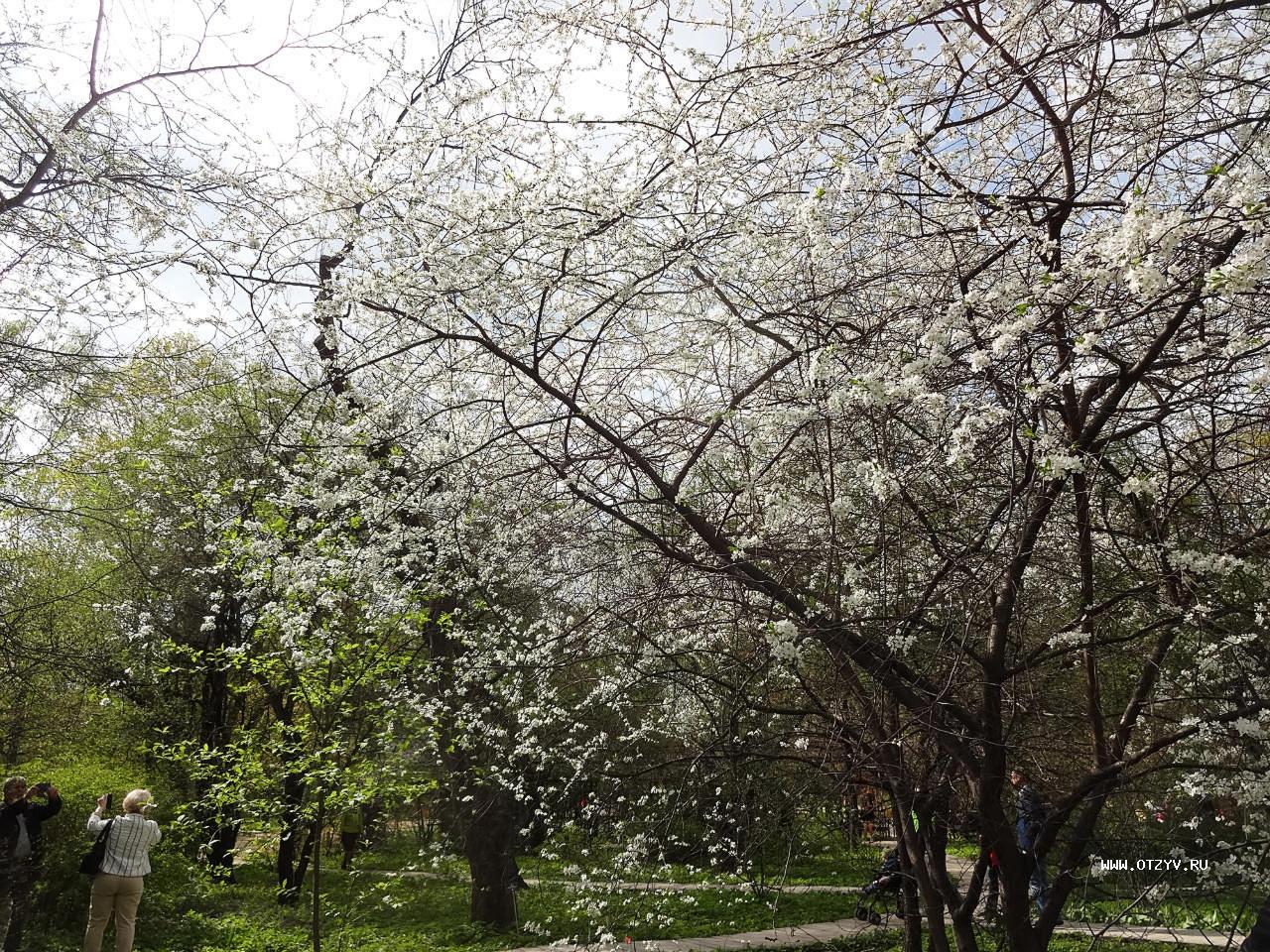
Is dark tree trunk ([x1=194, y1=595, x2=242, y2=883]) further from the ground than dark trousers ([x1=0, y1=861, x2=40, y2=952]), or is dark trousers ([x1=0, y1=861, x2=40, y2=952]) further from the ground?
dark tree trunk ([x1=194, y1=595, x2=242, y2=883])

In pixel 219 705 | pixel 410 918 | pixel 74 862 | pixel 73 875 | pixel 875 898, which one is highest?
pixel 219 705

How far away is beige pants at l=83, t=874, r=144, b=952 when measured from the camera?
6.67m

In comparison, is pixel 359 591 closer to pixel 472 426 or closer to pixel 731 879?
pixel 472 426

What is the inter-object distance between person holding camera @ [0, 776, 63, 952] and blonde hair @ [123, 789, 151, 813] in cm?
48

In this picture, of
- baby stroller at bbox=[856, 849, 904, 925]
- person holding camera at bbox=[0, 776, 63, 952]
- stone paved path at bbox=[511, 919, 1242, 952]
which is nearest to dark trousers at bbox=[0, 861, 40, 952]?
person holding camera at bbox=[0, 776, 63, 952]

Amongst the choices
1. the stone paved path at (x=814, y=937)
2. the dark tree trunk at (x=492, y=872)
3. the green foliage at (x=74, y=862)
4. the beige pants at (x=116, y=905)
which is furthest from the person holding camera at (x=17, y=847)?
the stone paved path at (x=814, y=937)

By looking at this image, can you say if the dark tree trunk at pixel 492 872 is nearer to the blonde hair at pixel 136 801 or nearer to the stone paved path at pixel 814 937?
the stone paved path at pixel 814 937

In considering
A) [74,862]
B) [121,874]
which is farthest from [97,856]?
[74,862]

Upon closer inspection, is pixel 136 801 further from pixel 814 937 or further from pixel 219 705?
pixel 219 705

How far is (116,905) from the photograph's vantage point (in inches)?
267

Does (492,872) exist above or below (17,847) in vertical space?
below

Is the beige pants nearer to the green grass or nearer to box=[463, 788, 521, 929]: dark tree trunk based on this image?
the green grass

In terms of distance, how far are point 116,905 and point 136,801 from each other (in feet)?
2.56

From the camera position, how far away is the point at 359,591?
6852 mm
